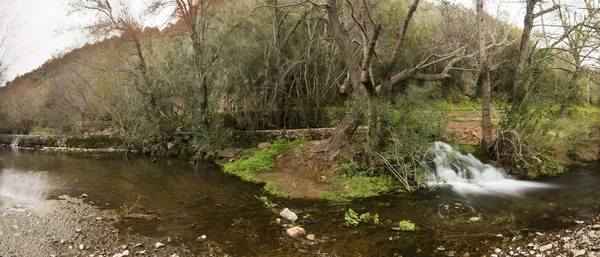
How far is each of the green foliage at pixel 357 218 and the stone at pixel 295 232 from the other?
1.09 meters

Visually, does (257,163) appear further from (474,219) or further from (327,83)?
(474,219)

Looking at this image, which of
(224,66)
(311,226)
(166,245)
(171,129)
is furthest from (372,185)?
(171,129)

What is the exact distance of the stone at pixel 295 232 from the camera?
22.3 feet

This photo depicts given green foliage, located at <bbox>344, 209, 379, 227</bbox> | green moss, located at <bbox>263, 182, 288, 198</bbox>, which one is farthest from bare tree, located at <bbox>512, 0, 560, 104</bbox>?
green moss, located at <bbox>263, 182, 288, 198</bbox>

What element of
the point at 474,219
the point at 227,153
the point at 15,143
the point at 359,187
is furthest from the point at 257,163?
the point at 15,143

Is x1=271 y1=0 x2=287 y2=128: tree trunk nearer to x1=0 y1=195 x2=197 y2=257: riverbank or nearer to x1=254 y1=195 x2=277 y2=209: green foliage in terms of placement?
x1=254 y1=195 x2=277 y2=209: green foliage

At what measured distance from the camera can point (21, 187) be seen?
11477 millimetres

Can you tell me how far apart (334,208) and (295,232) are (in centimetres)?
201

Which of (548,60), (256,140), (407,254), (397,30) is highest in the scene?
(397,30)

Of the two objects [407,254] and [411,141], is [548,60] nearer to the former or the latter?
[411,141]

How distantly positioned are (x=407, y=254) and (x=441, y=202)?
3289 mm

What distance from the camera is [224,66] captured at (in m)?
15.5

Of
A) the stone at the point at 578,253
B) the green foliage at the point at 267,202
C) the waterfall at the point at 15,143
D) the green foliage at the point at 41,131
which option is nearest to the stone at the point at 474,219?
the stone at the point at 578,253

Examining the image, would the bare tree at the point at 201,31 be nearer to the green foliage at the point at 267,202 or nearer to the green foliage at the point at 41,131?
Result: the green foliage at the point at 267,202
